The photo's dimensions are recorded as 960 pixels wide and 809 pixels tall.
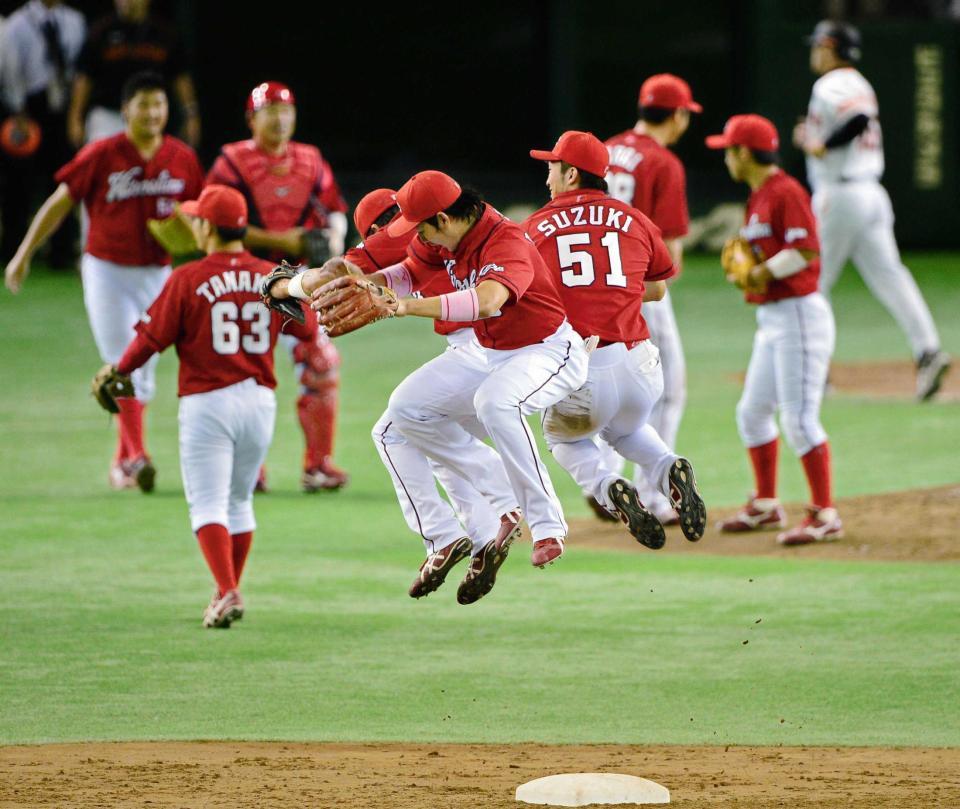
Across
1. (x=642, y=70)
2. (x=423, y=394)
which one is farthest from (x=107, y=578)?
(x=642, y=70)

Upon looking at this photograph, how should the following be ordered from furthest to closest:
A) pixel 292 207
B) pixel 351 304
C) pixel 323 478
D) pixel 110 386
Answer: pixel 323 478
pixel 292 207
pixel 110 386
pixel 351 304

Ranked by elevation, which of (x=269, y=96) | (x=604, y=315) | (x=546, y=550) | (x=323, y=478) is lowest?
(x=323, y=478)

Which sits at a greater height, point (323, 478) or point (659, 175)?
point (659, 175)

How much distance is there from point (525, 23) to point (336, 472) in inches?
482

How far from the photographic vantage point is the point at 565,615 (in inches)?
325

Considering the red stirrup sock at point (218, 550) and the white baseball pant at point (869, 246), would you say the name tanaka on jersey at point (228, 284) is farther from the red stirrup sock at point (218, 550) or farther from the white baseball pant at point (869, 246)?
the white baseball pant at point (869, 246)

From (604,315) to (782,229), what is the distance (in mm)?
2661

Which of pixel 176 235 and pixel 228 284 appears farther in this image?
pixel 176 235

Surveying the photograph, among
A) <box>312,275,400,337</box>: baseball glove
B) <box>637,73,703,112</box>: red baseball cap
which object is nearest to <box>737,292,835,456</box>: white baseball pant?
<box>637,73,703,112</box>: red baseball cap

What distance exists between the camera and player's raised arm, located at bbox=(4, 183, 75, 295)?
970cm

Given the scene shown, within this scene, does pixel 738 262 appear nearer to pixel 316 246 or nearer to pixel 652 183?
pixel 652 183

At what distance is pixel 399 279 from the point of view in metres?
6.32

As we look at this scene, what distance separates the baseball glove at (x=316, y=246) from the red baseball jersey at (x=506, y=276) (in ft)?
10.1

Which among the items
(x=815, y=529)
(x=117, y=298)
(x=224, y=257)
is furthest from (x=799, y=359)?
(x=117, y=298)
